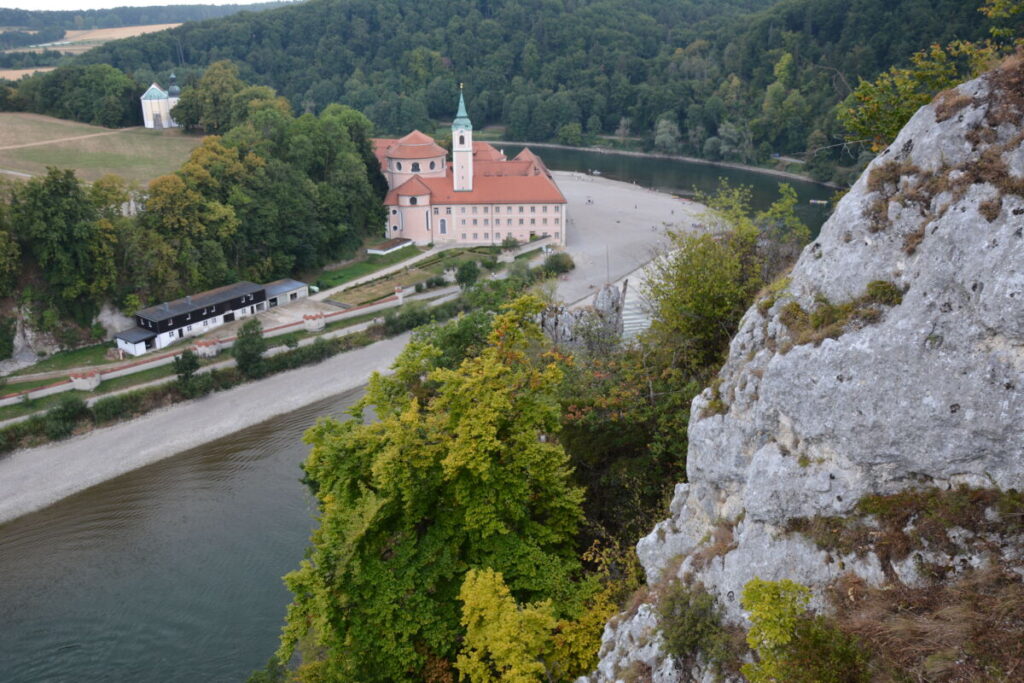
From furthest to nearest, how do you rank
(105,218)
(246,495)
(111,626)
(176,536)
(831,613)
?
(105,218), (246,495), (176,536), (111,626), (831,613)

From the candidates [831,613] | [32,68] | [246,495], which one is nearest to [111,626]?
[246,495]

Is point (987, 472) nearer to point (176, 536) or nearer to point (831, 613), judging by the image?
point (831, 613)

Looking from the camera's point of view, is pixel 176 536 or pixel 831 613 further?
pixel 176 536

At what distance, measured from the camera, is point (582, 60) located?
112 metres

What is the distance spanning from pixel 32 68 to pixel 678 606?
119 meters

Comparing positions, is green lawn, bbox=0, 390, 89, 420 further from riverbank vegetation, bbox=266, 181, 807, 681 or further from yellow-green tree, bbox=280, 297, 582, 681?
yellow-green tree, bbox=280, 297, 582, 681

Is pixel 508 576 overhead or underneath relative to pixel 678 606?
underneath

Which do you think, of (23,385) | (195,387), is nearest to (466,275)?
(195,387)

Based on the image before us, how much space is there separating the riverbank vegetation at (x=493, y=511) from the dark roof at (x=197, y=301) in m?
24.9

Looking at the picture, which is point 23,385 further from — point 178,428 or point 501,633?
point 501,633

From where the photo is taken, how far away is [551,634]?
13.8 metres

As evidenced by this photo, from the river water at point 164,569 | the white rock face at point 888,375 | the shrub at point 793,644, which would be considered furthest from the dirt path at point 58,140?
the shrub at point 793,644

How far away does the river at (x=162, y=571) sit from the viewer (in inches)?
769

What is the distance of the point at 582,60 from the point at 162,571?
340 feet
